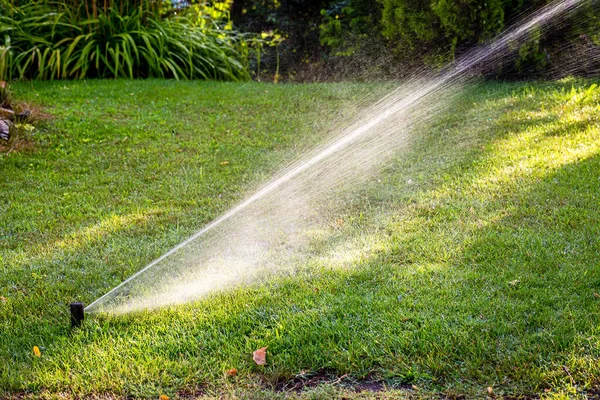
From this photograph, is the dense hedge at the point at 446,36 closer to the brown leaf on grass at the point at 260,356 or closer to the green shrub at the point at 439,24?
the green shrub at the point at 439,24

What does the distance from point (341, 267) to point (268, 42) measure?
30.9 feet

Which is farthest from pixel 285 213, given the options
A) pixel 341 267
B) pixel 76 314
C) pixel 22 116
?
pixel 22 116

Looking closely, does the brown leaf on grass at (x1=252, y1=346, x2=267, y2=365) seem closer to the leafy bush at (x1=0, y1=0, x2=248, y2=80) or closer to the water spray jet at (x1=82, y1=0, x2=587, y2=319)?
the water spray jet at (x1=82, y1=0, x2=587, y2=319)

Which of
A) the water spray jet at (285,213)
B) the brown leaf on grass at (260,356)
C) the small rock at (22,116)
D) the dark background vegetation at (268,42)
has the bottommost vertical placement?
the brown leaf on grass at (260,356)

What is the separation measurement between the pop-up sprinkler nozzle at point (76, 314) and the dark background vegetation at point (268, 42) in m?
5.21

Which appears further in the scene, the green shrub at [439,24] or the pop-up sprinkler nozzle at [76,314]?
the green shrub at [439,24]

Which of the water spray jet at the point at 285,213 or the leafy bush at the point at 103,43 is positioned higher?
the leafy bush at the point at 103,43

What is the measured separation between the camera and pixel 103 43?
9.53 m

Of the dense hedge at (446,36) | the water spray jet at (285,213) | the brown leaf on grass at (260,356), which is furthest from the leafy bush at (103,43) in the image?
the brown leaf on grass at (260,356)

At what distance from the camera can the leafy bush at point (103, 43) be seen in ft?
29.7

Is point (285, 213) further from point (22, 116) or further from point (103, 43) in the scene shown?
point (103, 43)

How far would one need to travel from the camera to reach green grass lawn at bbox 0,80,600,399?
261 centimetres

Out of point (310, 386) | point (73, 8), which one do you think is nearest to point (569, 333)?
A: point (310, 386)

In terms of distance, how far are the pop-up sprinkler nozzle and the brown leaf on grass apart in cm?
90
